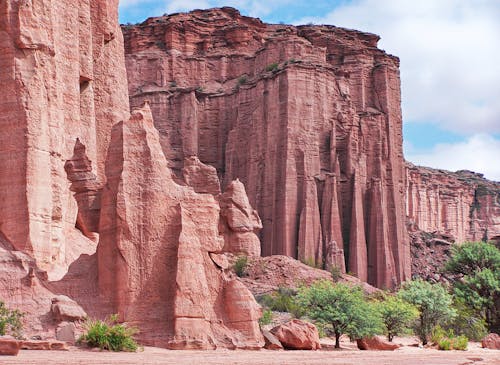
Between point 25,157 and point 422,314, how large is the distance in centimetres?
1962

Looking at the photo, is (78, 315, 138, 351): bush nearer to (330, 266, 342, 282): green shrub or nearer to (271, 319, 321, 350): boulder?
(271, 319, 321, 350): boulder

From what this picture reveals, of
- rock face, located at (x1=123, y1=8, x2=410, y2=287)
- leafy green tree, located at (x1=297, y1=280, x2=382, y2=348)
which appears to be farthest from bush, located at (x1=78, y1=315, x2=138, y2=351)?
rock face, located at (x1=123, y1=8, x2=410, y2=287)

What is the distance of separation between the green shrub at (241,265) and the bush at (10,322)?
2947cm

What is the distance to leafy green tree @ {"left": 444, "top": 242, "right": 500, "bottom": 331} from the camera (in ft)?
133

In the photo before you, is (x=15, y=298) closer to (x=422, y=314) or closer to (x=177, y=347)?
(x=177, y=347)

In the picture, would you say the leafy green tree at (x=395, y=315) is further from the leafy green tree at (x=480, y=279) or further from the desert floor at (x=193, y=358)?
the desert floor at (x=193, y=358)

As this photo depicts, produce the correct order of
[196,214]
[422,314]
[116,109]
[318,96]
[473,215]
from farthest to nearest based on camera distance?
[473,215] → [318,96] → [422,314] → [116,109] → [196,214]

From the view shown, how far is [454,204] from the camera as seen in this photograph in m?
127

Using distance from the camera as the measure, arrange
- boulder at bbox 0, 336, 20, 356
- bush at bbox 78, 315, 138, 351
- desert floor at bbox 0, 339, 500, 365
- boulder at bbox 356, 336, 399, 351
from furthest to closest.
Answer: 1. boulder at bbox 356, 336, 399, 351
2. bush at bbox 78, 315, 138, 351
3. desert floor at bbox 0, 339, 500, 365
4. boulder at bbox 0, 336, 20, 356

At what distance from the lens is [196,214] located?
882 inches

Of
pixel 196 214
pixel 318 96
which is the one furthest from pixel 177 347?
pixel 318 96

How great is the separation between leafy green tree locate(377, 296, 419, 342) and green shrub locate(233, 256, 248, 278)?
618 inches

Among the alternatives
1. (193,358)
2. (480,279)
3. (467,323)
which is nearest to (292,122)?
(480,279)

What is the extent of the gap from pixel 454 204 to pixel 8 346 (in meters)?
115
